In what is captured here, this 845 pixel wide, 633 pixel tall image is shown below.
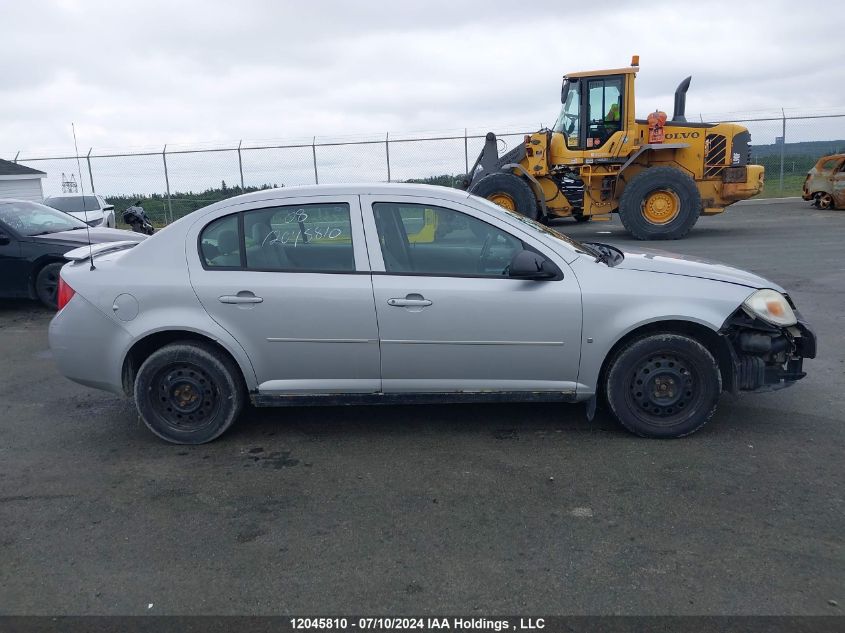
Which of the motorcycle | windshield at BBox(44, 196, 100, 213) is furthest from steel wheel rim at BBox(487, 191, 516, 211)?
windshield at BBox(44, 196, 100, 213)

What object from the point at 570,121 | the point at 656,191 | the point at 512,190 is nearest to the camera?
the point at 656,191

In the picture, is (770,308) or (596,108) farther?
(596,108)

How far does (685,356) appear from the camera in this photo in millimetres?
4336

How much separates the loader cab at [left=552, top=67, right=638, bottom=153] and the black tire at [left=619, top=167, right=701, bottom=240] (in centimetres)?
98

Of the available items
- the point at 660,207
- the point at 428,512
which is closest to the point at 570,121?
the point at 660,207

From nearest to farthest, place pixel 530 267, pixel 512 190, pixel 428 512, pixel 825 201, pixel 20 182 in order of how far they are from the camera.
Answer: pixel 428 512
pixel 530 267
pixel 512 190
pixel 825 201
pixel 20 182

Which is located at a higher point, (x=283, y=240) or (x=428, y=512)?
(x=283, y=240)

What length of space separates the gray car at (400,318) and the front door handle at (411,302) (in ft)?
0.04

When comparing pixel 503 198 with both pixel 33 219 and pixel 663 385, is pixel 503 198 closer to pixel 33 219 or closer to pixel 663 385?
pixel 33 219

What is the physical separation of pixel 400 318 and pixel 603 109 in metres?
11.6

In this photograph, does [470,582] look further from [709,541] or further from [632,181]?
[632,181]

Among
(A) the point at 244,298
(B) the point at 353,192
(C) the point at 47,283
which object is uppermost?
(B) the point at 353,192

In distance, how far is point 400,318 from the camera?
4.35 metres

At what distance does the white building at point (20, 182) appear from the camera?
31.4 m
